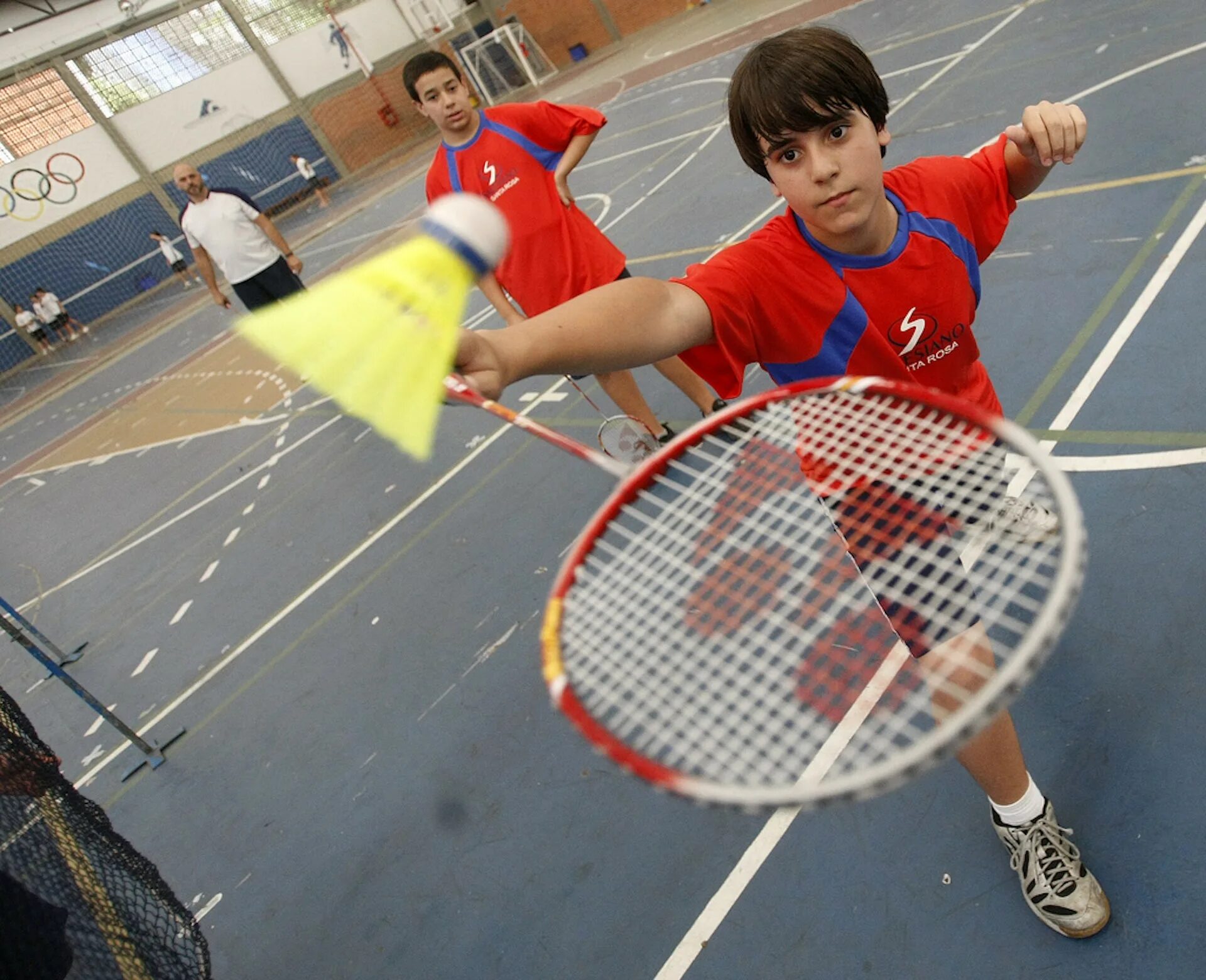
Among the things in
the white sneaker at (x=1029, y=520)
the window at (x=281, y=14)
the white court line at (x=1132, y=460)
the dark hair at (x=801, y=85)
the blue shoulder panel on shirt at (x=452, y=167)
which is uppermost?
the window at (x=281, y=14)

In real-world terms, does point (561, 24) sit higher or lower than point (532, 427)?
higher

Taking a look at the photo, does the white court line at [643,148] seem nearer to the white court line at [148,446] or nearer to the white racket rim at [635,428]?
the white court line at [148,446]

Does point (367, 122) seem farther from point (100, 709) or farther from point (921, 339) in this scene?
point (921, 339)

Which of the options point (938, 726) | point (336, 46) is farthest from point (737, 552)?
point (336, 46)

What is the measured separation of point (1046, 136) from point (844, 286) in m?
0.56

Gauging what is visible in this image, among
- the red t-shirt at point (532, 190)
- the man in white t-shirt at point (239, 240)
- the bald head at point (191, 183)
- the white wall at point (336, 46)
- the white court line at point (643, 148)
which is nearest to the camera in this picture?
the red t-shirt at point (532, 190)

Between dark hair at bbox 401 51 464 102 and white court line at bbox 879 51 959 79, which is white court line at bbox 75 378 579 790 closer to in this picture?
dark hair at bbox 401 51 464 102

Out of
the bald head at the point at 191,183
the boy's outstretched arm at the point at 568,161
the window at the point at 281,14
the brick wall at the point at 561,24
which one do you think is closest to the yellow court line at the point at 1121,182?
the boy's outstretched arm at the point at 568,161

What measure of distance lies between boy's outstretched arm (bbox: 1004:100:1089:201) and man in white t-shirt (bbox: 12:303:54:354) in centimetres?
2277

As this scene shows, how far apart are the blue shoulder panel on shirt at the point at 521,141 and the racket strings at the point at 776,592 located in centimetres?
268

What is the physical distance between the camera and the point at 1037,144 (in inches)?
68.9

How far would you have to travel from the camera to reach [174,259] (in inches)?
794

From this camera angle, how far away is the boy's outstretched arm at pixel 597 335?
1510 millimetres

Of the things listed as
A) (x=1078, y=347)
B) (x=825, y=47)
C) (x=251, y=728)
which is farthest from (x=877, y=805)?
(x=251, y=728)
